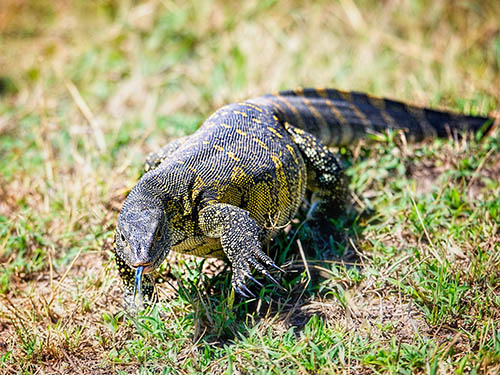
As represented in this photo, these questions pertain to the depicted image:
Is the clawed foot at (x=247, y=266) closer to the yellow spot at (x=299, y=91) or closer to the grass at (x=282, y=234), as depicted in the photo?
the grass at (x=282, y=234)

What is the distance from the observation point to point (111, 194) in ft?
18.8

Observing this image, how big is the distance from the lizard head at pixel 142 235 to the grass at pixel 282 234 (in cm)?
67

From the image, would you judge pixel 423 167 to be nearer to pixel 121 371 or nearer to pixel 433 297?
pixel 433 297

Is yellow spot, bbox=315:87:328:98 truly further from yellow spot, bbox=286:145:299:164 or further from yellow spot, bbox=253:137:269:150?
yellow spot, bbox=253:137:269:150

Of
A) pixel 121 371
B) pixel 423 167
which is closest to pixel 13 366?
pixel 121 371

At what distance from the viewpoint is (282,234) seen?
4980 mm

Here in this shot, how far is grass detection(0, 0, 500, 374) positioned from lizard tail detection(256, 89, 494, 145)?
22 cm

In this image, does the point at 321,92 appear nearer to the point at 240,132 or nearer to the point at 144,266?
the point at 240,132

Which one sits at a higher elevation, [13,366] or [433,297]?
[13,366]

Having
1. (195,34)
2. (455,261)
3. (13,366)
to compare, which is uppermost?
(195,34)

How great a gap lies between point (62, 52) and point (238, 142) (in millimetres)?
6800

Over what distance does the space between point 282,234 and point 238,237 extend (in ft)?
3.40

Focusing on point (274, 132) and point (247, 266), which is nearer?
point (247, 266)

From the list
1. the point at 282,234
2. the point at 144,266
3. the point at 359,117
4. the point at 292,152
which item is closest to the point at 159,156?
the point at 292,152
